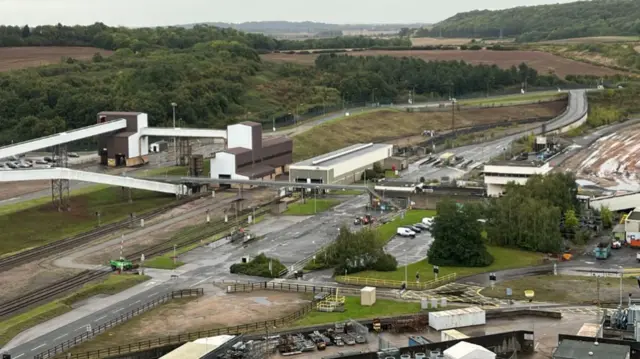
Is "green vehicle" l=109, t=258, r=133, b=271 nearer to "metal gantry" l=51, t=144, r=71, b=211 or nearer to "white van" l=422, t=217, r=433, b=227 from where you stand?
"metal gantry" l=51, t=144, r=71, b=211

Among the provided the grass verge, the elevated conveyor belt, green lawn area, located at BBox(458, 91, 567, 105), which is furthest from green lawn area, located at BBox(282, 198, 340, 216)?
green lawn area, located at BBox(458, 91, 567, 105)

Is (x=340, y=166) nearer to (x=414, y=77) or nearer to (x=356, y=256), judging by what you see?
(x=356, y=256)

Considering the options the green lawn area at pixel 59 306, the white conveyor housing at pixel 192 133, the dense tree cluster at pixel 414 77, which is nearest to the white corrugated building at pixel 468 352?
the green lawn area at pixel 59 306

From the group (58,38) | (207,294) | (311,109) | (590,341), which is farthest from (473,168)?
(58,38)

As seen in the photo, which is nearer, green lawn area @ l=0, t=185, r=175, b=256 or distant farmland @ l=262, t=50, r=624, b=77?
green lawn area @ l=0, t=185, r=175, b=256

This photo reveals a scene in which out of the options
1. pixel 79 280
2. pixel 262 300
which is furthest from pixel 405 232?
pixel 79 280

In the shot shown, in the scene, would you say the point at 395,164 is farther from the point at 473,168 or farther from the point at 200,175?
the point at 200,175
